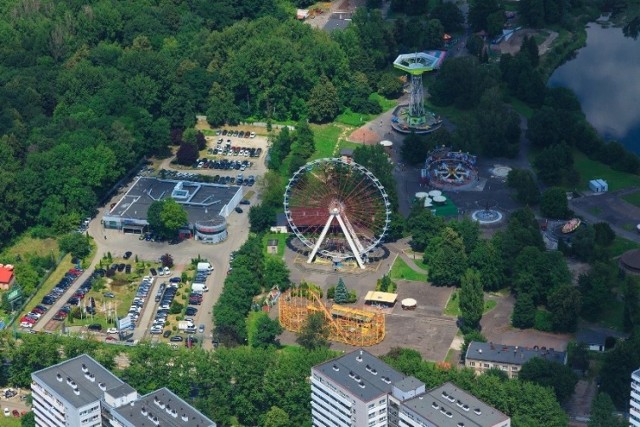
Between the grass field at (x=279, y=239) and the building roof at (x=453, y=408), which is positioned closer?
the building roof at (x=453, y=408)

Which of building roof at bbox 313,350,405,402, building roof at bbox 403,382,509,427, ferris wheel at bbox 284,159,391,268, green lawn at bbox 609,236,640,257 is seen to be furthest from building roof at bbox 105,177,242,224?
building roof at bbox 403,382,509,427

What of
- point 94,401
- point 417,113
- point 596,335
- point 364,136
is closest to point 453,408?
point 94,401

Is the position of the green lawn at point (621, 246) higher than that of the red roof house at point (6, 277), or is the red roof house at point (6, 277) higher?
the red roof house at point (6, 277)

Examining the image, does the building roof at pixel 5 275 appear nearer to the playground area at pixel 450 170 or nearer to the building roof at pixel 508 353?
the playground area at pixel 450 170

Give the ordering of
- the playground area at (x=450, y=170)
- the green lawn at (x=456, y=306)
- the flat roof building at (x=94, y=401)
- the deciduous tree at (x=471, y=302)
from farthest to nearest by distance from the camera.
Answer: the playground area at (x=450, y=170) → the green lawn at (x=456, y=306) → the deciduous tree at (x=471, y=302) → the flat roof building at (x=94, y=401)

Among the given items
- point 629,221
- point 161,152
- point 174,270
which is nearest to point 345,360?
point 174,270


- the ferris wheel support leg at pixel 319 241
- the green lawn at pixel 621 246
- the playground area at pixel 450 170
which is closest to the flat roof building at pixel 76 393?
the ferris wheel support leg at pixel 319 241

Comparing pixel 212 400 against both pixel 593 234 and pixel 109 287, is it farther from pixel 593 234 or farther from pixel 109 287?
pixel 593 234

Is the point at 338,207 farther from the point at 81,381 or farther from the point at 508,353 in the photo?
the point at 81,381
